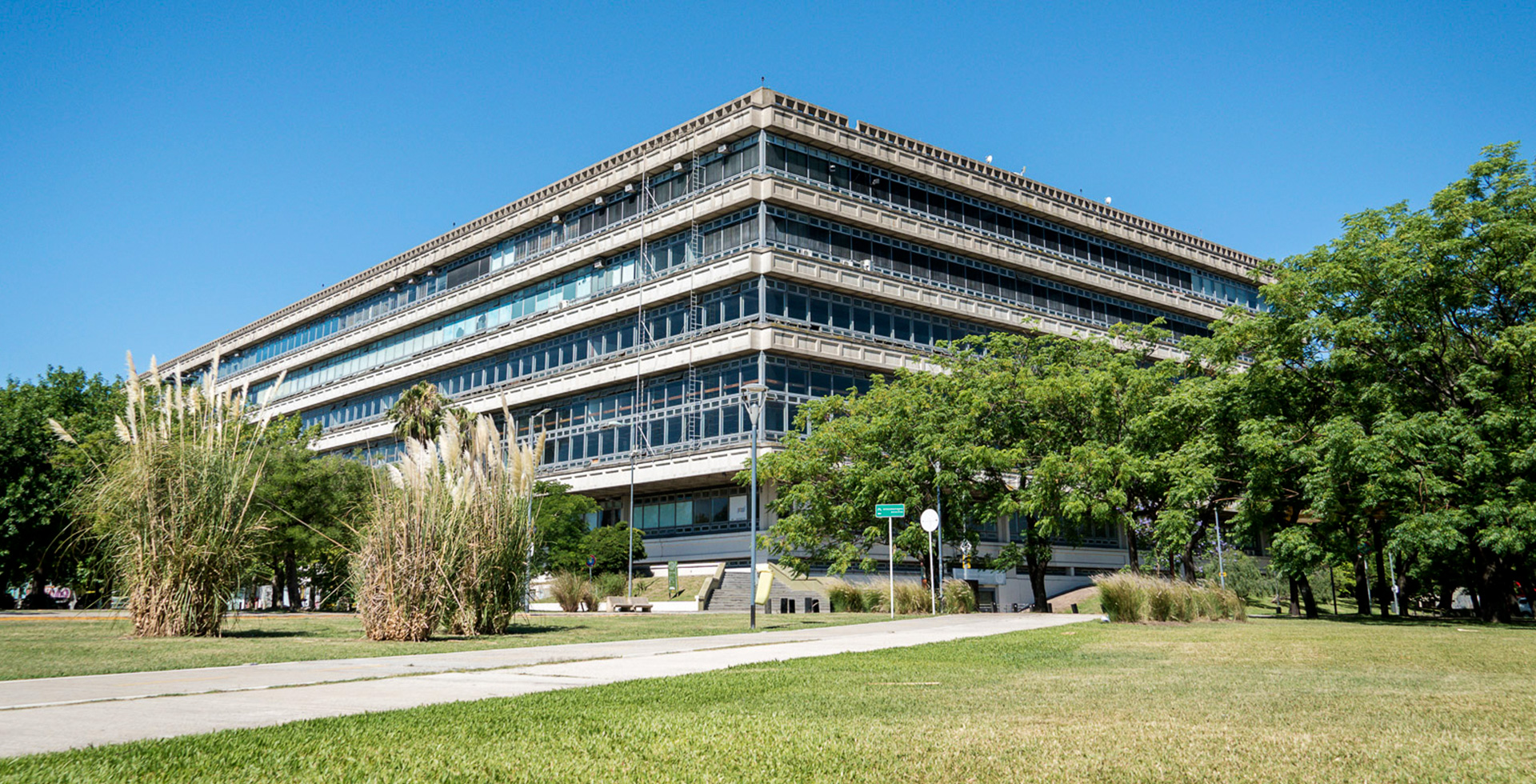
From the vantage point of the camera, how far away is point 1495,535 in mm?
23828

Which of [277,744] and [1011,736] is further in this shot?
[1011,736]

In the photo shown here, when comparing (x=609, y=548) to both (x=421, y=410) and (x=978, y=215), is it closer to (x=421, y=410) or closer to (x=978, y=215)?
(x=421, y=410)

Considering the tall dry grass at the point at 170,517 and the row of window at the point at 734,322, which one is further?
the row of window at the point at 734,322

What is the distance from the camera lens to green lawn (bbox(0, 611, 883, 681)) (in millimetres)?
11109

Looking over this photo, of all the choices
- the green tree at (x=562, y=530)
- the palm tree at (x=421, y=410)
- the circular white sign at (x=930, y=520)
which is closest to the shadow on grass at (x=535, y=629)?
the circular white sign at (x=930, y=520)

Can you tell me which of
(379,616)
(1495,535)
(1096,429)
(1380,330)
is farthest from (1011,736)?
(1096,429)

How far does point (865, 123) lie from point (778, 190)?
737 cm

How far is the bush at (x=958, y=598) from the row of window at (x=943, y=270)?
21.4 m

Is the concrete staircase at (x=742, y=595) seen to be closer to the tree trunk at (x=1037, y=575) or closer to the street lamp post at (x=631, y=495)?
the street lamp post at (x=631, y=495)

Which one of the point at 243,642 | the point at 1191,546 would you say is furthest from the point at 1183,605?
the point at 243,642

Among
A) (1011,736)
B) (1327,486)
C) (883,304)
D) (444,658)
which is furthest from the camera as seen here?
(883,304)

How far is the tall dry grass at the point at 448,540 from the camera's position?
16500 millimetres

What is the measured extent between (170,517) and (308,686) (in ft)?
28.5

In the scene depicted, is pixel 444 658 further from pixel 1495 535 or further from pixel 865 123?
pixel 865 123
